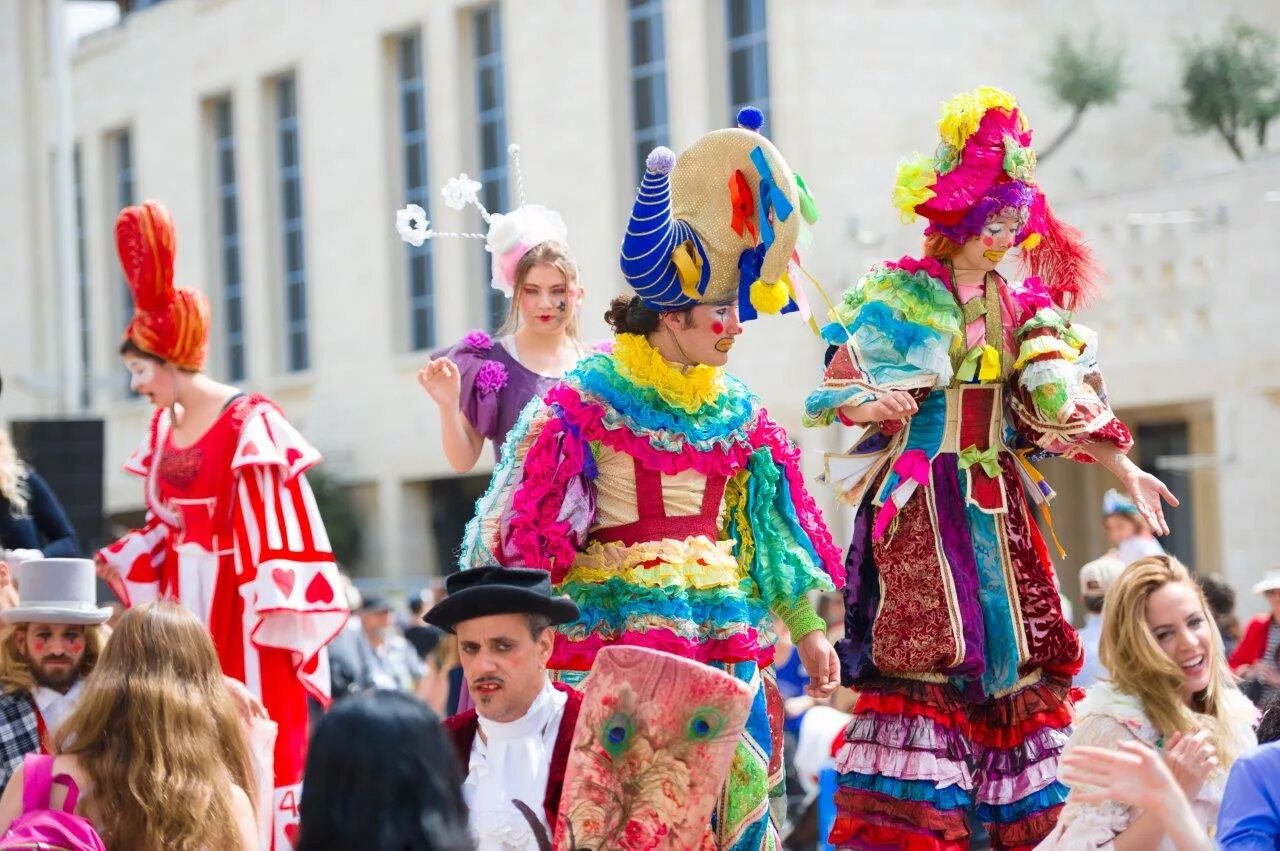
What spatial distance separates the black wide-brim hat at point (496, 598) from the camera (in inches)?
161

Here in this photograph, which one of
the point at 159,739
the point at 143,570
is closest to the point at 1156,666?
the point at 159,739

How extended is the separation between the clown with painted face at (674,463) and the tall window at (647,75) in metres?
14.8

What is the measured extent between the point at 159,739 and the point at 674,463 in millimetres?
1416

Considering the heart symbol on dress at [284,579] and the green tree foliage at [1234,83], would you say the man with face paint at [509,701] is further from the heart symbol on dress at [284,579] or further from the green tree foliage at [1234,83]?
the green tree foliage at [1234,83]

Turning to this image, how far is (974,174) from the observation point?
5.36m

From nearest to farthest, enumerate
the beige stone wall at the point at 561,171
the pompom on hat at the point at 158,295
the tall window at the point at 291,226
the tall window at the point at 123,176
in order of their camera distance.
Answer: the pompom on hat at the point at 158,295 < the beige stone wall at the point at 561,171 < the tall window at the point at 291,226 < the tall window at the point at 123,176

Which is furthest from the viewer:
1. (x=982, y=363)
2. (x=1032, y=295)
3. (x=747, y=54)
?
(x=747, y=54)

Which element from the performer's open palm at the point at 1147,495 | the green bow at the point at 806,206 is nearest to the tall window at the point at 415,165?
the green bow at the point at 806,206

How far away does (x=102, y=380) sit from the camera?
19703 mm

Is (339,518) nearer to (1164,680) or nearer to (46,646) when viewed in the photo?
(46,646)

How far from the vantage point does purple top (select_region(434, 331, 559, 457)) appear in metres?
5.98

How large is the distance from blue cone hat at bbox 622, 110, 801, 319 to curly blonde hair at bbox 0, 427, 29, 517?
2.63m

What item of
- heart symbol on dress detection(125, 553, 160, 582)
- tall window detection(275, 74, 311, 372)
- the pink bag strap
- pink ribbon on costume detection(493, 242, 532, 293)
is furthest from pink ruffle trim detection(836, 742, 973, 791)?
tall window detection(275, 74, 311, 372)

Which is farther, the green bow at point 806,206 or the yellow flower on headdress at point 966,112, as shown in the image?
the yellow flower on headdress at point 966,112
